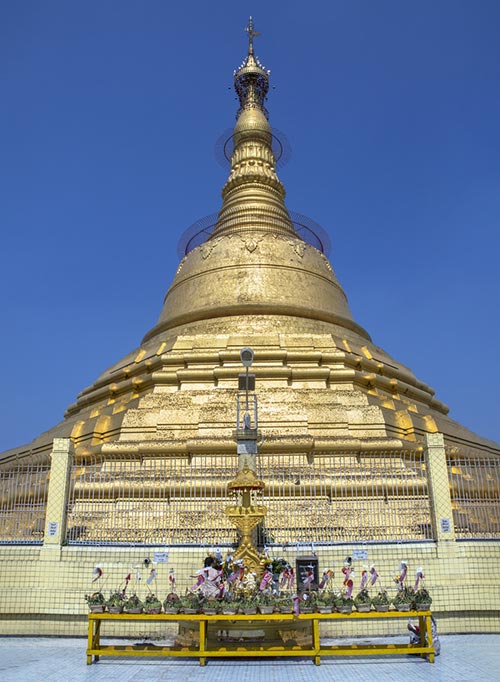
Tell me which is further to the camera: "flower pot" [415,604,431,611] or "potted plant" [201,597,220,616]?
"flower pot" [415,604,431,611]

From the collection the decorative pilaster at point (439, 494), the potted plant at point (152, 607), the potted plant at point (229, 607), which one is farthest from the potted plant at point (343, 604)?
the decorative pilaster at point (439, 494)

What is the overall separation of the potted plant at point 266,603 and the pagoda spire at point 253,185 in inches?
671

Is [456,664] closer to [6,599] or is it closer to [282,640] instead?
[282,640]

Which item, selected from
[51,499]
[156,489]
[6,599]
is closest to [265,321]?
[156,489]

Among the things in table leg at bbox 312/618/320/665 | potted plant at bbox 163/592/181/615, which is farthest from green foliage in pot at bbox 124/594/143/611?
table leg at bbox 312/618/320/665

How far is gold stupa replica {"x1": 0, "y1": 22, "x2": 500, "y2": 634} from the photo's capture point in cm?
955

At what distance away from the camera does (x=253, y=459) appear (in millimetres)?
10352

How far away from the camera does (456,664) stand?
693cm

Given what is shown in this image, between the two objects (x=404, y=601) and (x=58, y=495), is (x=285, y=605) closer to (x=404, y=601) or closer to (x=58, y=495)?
(x=404, y=601)

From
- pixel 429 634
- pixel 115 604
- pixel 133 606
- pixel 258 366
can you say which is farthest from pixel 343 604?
pixel 258 366

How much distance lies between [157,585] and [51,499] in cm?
215

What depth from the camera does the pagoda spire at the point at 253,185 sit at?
2403 centimetres

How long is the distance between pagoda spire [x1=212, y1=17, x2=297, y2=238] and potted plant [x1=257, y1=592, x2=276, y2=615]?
17.0m

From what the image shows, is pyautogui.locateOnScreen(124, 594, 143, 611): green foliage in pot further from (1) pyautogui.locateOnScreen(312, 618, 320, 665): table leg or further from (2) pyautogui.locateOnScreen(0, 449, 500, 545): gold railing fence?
(2) pyautogui.locateOnScreen(0, 449, 500, 545): gold railing fence
